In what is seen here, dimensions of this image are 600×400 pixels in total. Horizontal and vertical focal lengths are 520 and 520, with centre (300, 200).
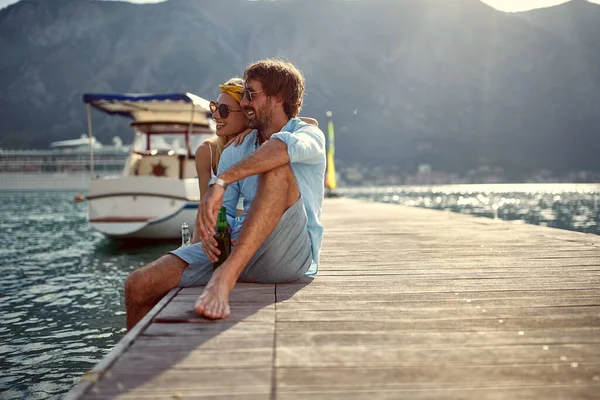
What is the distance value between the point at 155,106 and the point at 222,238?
11058 millimetres

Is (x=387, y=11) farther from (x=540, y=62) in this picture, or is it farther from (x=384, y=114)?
(x=540, y=62)

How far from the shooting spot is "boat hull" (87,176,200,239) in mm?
11586

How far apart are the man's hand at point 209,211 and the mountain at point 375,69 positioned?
160628 millimetres

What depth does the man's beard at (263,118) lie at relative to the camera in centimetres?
296

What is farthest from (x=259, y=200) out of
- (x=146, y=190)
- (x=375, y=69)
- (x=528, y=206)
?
(x=375, y=69)

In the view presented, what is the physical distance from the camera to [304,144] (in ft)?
8.55

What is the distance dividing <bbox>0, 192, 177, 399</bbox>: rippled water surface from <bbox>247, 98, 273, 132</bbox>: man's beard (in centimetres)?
199

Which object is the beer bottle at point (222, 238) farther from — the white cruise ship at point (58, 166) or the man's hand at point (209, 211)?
the white cruise ship at point (58, 166)

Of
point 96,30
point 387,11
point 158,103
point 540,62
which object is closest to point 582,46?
point 540,62

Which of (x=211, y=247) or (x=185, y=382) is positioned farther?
(x=211, y=247)

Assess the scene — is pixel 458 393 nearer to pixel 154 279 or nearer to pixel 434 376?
pixel 434 376

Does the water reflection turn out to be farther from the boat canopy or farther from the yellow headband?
the yellow headband

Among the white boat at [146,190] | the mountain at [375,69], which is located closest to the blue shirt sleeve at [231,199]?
the white boat at [146,190]

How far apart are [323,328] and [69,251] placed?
1041 centimetres
